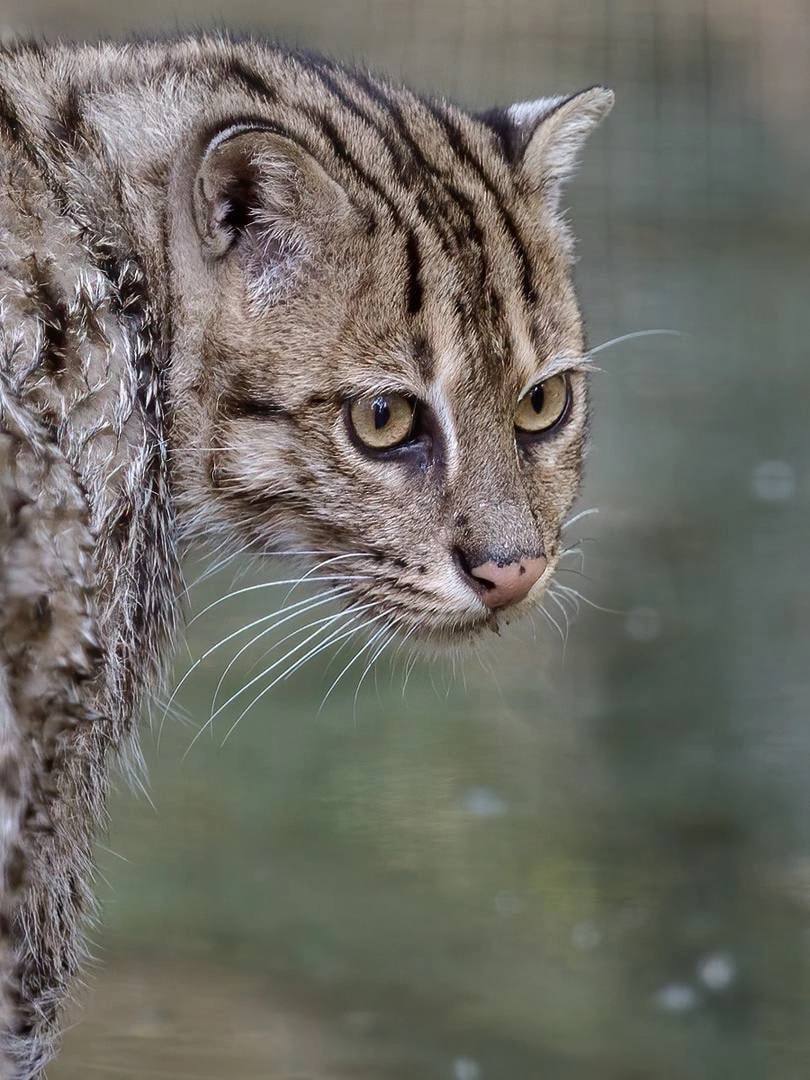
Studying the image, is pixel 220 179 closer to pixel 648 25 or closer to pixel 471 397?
pixel 471 397

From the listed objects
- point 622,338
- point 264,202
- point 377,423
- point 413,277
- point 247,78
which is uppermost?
point 247,78

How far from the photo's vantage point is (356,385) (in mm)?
2799

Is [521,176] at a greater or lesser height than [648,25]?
lesser

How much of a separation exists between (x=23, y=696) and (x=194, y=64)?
140cm

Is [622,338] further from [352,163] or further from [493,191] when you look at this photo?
[352,163]

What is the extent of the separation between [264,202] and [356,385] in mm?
390

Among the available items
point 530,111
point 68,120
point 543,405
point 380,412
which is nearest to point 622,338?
point 543,405

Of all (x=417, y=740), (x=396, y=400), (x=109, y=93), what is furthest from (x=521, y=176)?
(x=417, y=740)

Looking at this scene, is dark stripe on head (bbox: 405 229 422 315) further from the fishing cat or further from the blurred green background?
the blurred green background

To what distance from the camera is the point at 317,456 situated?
2787 millimetres

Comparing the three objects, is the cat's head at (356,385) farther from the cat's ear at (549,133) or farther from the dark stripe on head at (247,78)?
the cat's ear at (549,133)

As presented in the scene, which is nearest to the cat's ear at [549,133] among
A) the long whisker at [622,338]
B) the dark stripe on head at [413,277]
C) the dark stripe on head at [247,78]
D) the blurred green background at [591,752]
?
the long whisker at [622,338]

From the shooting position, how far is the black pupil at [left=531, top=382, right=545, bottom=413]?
3.04m

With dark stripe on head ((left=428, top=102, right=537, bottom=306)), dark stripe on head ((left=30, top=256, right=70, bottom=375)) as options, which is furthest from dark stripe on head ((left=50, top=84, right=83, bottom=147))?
dark stripe on head ((left=428, top=102, right=537, bottom=306))
